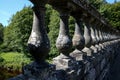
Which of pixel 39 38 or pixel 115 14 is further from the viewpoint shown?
pixel 115 14

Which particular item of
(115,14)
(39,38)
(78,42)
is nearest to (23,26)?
(115,14)

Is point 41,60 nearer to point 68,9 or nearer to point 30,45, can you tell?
point 30,45

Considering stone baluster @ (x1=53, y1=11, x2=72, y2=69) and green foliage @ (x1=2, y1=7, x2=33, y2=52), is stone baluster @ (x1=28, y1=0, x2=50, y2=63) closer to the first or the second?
stone baluster @ (x1=53, y1=11, x2=72, y2=69)

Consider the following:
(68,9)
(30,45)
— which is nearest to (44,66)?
(30,45)

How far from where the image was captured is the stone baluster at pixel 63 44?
4.73 m

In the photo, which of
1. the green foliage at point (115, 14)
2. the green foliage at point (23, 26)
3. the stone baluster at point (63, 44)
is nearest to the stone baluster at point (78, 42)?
the stone baluster at point (63, 44)

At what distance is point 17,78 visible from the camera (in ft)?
11.0

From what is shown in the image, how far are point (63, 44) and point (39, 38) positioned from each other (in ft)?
3.86

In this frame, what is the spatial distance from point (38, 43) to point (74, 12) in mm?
2495

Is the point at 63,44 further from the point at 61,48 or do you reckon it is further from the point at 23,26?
the point at 23,26

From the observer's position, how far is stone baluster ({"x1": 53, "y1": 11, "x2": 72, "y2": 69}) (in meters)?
4.73

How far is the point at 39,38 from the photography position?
3.59 m

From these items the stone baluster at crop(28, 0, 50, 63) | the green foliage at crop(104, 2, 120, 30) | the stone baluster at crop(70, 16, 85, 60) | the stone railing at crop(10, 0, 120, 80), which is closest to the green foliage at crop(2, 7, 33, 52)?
the green foliage at crop(104, 2, 120, 30)

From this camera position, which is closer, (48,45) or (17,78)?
(17,78)
